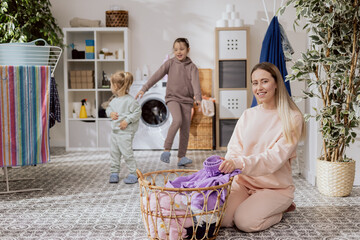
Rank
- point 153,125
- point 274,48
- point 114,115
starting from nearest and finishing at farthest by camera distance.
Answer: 1. point 114,115
2. point 274,48
3. point 153,125

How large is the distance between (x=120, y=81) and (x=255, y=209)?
1597 mm

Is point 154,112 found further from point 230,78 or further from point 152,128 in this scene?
point 230,78

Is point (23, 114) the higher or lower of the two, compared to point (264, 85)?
lower

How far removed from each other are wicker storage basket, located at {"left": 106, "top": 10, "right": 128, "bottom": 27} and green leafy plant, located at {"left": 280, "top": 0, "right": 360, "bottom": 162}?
2.90 meters

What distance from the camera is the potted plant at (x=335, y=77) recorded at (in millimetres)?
2693

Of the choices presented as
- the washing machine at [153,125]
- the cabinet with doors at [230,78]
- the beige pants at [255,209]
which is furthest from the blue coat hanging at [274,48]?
the washing machine at [153,125]

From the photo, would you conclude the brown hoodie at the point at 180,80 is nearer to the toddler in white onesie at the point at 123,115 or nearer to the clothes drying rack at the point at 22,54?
the toddler in white onesie at the point at 123,115

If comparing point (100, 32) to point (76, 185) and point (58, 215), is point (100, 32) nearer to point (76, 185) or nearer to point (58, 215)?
point (76, 185)

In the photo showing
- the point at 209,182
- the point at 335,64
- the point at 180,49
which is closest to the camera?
the point at 209,182

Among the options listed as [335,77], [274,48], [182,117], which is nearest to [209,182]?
[335,77]

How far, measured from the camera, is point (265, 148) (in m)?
2.29

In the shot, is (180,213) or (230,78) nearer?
(180,213)

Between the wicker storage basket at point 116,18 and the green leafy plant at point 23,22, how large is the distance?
0.61 metres

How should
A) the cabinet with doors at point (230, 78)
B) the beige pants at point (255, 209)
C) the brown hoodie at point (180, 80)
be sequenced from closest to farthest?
the beige pants at point (255, 209), the brown hoodie at point (180, 80), the cabinet with doors at point (230, 78)
